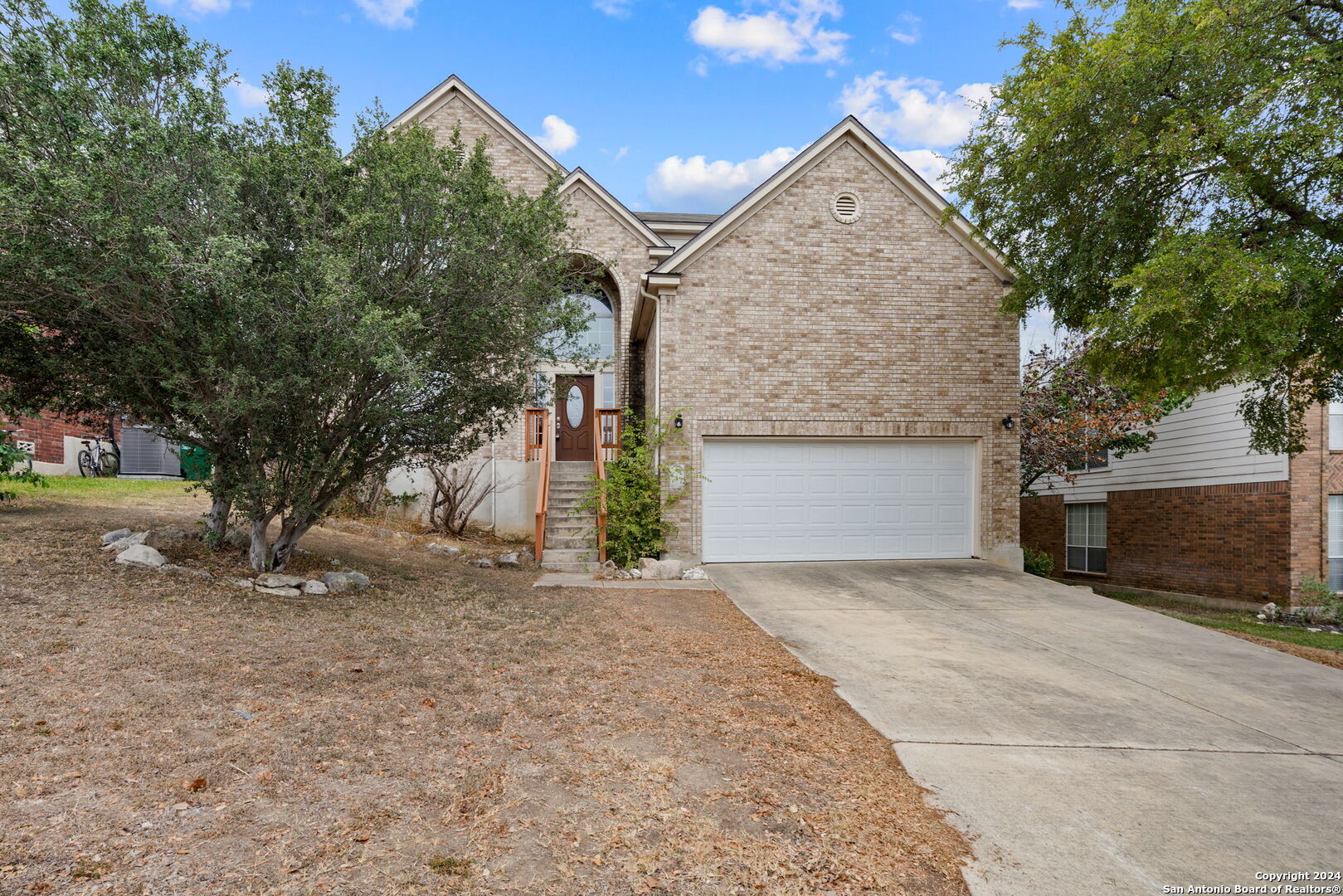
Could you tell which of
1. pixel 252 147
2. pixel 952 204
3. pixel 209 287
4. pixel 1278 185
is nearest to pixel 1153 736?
pixel 1278 185

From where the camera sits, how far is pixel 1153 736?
15.1ft

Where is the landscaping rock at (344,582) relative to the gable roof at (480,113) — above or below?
below

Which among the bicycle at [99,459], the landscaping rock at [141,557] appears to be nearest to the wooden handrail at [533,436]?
the bicycle at [99,459]

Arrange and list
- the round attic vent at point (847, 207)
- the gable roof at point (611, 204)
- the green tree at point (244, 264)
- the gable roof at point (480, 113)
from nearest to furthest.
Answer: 1. the green tree at point (244, 264)
2. the round attic vent at point (847, 207)
3. the gable roof at point (611, 204)
4. the gable roof at point (480, 113)

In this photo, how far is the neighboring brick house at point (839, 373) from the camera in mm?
11648

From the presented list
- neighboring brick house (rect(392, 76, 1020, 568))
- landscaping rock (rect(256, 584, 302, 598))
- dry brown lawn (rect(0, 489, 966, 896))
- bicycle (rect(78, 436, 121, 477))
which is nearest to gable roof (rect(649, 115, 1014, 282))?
neighboring brick house (rect(392, 76, 1020, 568))

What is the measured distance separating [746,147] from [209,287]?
40.8 ft

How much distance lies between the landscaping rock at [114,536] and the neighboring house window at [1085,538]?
62.2ft

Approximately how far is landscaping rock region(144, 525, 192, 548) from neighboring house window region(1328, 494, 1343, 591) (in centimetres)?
1764

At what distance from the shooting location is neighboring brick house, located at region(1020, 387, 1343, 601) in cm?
1273

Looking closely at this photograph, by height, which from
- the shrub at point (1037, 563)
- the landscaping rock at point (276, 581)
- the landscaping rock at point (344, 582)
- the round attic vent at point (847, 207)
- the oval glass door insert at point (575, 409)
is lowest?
the shrub at point (1037, 563)

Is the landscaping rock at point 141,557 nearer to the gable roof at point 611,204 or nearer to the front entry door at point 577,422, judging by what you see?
the front entry door at point 577,422

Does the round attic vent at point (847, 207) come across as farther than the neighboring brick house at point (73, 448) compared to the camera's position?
No

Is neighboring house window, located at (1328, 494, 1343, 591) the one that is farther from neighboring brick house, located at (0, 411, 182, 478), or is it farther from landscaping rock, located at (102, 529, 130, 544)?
neighboring brick house, located at (0, 411, 182, 478)
